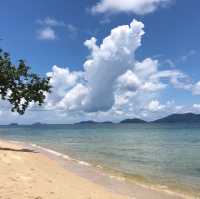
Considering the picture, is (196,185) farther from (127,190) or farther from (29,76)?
(29,76)

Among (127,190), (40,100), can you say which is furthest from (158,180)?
(40,100)

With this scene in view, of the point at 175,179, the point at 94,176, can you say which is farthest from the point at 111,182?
the point at 175,179

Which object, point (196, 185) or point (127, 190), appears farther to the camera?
point (196, 185)

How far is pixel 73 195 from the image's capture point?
13.6 m

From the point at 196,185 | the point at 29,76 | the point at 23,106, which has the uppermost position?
the point at 29,76

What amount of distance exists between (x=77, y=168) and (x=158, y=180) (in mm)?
5855

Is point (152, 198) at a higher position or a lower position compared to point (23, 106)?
lower

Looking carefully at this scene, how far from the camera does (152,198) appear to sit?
16719 millimetres

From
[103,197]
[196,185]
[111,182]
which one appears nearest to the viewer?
[103,197]

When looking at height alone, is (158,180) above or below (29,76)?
below

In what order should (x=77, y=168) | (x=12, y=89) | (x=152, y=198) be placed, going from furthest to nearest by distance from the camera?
(x=12, y=89)
(x=77, y=168)
(x=152, y=198)

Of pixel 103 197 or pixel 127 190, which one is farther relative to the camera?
pixel 127 190

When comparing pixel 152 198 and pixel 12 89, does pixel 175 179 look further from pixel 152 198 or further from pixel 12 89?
pixel 12 89

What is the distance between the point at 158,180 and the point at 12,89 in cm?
1434
